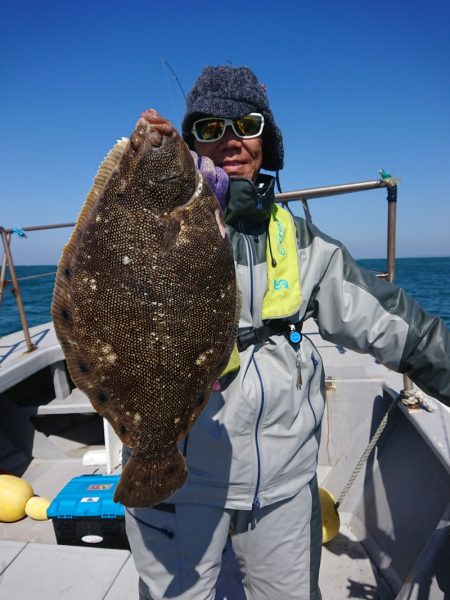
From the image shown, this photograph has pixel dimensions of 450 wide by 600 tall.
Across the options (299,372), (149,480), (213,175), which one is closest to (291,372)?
(299,372)

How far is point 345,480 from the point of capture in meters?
3.71

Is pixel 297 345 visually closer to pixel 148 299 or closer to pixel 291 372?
pixel 291 372

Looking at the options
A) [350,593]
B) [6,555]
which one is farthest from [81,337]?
[350,593]

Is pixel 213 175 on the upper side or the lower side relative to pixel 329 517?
upper

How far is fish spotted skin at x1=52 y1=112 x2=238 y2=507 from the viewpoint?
51.9 inches

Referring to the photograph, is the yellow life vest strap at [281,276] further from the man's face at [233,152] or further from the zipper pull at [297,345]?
the man's face at [233,152]

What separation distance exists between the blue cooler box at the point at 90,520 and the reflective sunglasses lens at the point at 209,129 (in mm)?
2511

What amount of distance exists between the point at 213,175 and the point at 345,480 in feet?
10.5

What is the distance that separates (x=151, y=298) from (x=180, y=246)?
7.8 inches

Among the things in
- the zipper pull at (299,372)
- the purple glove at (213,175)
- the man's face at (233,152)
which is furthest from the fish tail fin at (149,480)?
the man's face at (233,152)

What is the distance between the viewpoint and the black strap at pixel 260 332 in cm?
180

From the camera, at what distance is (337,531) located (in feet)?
11.0

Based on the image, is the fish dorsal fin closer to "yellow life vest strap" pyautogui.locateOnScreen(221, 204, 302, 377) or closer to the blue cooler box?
"yellow life vest strap" pyautogui.locateOnScreen(221, 204, 302, 377)

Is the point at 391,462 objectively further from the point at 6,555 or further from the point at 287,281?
the point at 6,555
